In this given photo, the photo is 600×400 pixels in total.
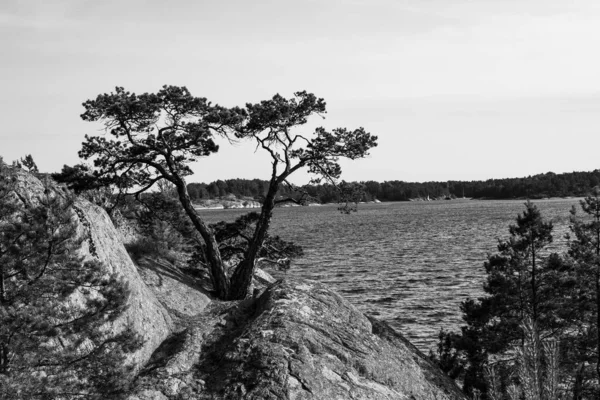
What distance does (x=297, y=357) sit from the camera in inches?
504

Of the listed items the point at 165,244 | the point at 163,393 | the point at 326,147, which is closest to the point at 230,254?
the point at 165,244

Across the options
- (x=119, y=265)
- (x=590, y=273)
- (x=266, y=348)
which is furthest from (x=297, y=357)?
(x=590, y=273)

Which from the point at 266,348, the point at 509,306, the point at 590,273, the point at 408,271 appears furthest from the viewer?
the point at 408,271

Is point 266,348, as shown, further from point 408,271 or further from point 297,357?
point 408,271

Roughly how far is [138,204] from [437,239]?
55257 millimetres

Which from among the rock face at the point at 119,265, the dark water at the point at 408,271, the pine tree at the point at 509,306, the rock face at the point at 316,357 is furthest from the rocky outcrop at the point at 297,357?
the dark water at the point at 408,271

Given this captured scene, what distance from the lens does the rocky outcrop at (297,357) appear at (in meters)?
12.2

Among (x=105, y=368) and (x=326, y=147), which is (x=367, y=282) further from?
(x=105, y=368)

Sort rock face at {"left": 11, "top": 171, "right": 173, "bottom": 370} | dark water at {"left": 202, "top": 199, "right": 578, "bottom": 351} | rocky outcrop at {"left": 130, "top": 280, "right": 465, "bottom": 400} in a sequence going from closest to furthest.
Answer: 1. rocky outcrop at {"left": 130, "top": 280, "right": 465, "bottom": 400}
2. rock face at {"left": 11, "top": 171, "right": 173, "bottom": 370}
3. dark water at {"left": 202, "top": 199, "right": 578, "bottom": 351}

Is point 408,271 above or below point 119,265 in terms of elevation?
below

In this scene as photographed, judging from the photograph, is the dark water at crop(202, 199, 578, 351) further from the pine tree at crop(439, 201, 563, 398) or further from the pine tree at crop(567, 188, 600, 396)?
the pine tree at crop(567, 188, 600, 396)

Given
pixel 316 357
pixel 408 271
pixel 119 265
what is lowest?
pixel 408 271

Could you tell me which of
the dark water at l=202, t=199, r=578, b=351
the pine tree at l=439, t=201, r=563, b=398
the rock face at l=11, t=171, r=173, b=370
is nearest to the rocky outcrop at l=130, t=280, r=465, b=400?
the rock face at l=11, t=171, r=173, b=370

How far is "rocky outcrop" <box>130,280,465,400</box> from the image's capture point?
1219 centimetres
